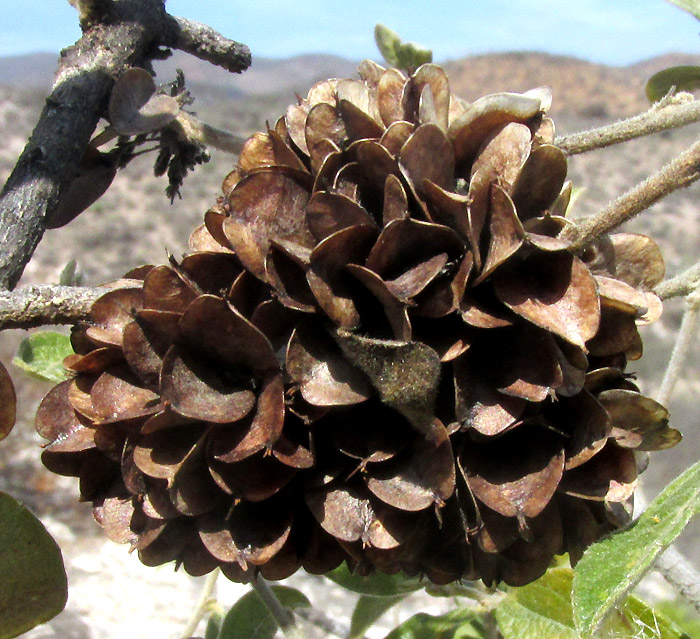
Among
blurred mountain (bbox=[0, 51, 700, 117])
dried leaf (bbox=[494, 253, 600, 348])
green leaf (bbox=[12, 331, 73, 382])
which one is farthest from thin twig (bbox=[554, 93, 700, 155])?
blurred mountain (bbox=[0, 51, 700, 117])

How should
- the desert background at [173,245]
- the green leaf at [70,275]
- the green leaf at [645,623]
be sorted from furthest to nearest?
1. the desert background at [173,245]
2. the green leaf at [70,275]
3. the green leaf at [645,623]

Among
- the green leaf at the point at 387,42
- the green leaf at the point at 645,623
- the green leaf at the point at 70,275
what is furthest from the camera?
the green leaf at the point at 387,42

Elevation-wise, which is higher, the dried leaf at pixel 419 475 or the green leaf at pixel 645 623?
the dried leaf at pixel 419 475

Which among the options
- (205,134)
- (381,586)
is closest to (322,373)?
(205,134)

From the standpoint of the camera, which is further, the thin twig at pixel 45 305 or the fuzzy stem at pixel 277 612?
the fuzzy stem at pixel 277 612

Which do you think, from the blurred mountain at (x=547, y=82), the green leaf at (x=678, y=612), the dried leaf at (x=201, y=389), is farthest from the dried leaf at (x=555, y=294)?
the blurred mountain at (x=547, y=82)

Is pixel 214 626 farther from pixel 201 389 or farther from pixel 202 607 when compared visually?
pixel 201 389

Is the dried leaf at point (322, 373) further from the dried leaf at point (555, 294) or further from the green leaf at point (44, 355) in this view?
the green leaf at point (44, 355)

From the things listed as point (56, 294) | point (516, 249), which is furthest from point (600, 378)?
point (56, 294)
